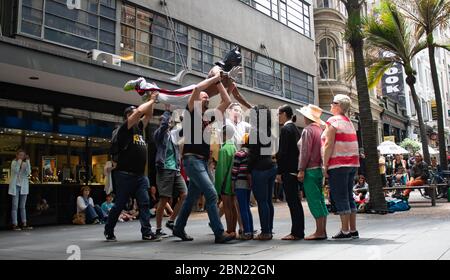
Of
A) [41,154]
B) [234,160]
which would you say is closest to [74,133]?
[41,154]

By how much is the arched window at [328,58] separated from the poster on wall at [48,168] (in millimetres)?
19224

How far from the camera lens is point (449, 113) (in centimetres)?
4875

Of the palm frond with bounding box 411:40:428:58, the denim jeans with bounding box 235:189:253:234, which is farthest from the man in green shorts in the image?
the palm frond with bounding box 411:40:428:58

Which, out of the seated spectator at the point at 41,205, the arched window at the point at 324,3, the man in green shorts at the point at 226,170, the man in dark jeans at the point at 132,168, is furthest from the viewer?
the arched window at the point at 324,3

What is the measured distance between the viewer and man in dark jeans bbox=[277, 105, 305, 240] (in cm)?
609

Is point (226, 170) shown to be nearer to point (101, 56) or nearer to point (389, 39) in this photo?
point (101, 56)

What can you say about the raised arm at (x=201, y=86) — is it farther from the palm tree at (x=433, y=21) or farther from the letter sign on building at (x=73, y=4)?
the palm tree at (x=433, y=21)

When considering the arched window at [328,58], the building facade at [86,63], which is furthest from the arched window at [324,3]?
the building facade at [86,63]

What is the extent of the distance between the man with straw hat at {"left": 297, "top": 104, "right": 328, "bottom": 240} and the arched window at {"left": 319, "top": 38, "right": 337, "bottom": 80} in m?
21.9

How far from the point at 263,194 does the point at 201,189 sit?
85 centimetres

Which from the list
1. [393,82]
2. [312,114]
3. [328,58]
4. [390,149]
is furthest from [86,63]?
[393,82]

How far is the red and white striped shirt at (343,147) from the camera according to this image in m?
5.86
